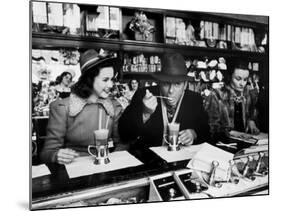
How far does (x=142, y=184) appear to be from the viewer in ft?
7.06

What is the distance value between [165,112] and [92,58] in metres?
0.61

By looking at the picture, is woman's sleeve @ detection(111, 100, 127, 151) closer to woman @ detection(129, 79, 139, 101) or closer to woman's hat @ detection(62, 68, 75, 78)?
woman @ detection(129, 79, 139, 101)

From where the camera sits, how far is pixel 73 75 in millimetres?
2066

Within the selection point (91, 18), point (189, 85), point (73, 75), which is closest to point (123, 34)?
point (91, 18)

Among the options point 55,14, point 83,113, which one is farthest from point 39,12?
point 83,113

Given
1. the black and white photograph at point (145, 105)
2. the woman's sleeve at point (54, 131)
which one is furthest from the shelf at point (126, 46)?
the woman's sleeve at point (54, 131)

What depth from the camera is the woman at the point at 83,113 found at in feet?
6.73

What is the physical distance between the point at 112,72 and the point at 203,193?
1.05 meters

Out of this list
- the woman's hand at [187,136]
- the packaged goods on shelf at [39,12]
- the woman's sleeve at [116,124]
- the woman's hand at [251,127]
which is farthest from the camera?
the woman's hand at [251,127]

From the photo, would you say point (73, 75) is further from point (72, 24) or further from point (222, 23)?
point (222, 23)

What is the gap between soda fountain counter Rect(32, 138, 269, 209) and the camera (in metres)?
2.02

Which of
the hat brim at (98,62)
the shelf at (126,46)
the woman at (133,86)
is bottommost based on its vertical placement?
the woman at (133,86)

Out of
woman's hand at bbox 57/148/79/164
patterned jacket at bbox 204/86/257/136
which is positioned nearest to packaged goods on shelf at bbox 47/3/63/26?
woman's hand at bbox 57/148/79/164

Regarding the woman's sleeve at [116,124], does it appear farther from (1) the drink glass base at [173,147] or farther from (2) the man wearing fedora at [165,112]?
(1) the drink glass base at [173,147]
